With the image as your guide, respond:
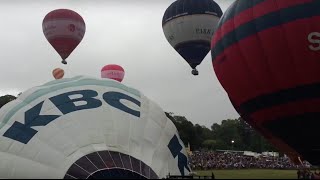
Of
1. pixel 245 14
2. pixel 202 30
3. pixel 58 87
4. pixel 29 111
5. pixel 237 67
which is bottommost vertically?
pixel 29 111

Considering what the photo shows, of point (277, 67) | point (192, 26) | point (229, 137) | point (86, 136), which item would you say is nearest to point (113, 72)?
point (192, 26)

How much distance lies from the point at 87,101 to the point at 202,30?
18.2 m

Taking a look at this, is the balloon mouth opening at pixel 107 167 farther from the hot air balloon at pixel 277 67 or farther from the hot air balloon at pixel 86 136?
the hot air balloon at pixel 277 67

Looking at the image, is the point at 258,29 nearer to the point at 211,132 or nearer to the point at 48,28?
the point at 48,28

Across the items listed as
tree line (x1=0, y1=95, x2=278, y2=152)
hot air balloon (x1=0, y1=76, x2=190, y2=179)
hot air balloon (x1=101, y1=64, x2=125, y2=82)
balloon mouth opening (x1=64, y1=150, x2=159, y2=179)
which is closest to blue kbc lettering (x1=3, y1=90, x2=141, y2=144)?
hot air balloon (x1=0, y1=76, x2=190, y2=179)

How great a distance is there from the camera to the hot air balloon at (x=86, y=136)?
983 cm

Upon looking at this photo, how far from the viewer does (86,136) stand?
10.3 meters

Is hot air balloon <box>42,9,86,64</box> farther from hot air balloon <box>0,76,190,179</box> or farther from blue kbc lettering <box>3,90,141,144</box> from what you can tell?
blue kbc lettering <box>3,90,141,144</box>

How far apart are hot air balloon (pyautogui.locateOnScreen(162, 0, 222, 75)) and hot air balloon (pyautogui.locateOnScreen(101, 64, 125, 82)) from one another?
19.7 ft

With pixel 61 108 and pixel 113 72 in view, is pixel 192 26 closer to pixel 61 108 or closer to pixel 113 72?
pixel 113 72

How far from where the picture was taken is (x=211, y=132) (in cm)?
10725

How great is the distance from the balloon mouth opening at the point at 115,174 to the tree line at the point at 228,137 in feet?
199

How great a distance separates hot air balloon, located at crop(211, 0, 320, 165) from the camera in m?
14.7

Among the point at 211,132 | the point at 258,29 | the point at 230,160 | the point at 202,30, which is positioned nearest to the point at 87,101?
the point at 258,29
